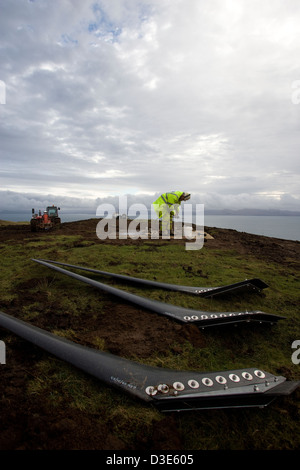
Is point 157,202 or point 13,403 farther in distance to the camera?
point 157,202

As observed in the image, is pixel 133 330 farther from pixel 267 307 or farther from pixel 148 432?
pixel 267 307

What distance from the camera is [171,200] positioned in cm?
984

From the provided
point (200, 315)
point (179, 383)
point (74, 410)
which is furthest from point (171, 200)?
point (74, 410)

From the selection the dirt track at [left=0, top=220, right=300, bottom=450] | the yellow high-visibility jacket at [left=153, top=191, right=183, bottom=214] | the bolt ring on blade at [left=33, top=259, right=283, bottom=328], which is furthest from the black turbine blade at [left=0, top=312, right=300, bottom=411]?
the yellow high-visibility jacket at [left=153, top=191, right=183, bottom=214]

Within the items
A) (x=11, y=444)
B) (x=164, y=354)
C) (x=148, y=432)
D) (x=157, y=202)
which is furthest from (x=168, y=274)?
(x=157, y=202)

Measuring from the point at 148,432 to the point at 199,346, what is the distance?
45.2 inches

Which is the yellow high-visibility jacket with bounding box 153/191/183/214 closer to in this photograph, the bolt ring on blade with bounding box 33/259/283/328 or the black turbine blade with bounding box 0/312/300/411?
the bolt ring on blade with bounding box 33/259/283/328

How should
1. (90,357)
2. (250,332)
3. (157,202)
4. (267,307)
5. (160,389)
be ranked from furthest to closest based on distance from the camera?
(157,202)
(267,307)
(250,332)
(90,357)
(160,389)

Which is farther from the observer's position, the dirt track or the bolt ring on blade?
the bolt ring on blade

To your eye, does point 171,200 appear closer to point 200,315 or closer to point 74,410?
point 200,315

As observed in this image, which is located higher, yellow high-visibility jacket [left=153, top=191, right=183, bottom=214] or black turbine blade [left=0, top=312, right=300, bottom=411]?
yellow high-visibility jacket [left=153, top=191, right=183, bottom=214]

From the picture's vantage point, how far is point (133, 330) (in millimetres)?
A: 2756

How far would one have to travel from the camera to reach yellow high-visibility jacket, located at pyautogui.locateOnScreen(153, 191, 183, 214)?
9.80 metres

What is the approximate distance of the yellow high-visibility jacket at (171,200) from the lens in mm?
9797
